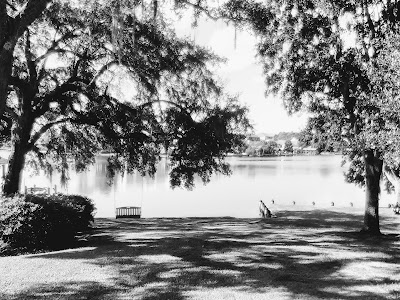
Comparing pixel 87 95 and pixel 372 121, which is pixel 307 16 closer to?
pixel 372 121

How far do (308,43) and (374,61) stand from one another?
249cm

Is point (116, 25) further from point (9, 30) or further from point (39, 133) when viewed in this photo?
point (39, 133)

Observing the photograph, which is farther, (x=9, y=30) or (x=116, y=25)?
(x=116, y=25)

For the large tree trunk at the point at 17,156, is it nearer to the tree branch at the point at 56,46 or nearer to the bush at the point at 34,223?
the tree branch at the point at 56,46

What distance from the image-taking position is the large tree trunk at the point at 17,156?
1673 cm

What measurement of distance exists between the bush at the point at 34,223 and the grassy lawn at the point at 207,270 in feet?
3.09

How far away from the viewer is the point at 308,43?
46.7 feet

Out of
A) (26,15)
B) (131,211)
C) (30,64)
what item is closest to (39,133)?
(30,64)

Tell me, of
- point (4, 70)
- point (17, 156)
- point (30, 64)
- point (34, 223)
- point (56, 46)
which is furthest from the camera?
point (56, 46)

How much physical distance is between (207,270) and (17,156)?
1204 cm

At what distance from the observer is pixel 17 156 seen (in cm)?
1697

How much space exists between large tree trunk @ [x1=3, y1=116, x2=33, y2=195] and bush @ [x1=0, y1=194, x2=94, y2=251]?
18.4ft

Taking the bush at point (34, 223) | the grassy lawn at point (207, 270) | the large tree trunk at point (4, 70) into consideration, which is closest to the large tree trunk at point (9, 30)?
the large tree trunk at point (4, 70)

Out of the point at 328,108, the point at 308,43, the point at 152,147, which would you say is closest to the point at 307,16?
the point at 308,43
